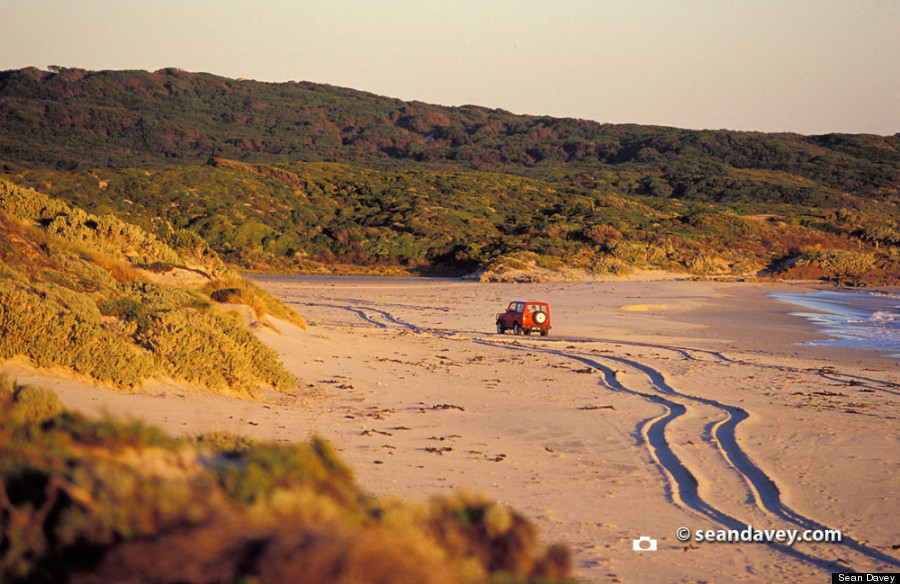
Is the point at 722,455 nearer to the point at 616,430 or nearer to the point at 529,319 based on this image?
the point at 616,430

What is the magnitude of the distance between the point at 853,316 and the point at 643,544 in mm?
28221

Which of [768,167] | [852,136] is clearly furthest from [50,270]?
[852,136]

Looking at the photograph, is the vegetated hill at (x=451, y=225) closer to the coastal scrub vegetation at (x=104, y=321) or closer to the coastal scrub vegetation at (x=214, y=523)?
the coastal scrub vegetation at (x=104, y=321)

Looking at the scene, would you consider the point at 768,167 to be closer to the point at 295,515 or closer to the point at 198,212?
the point at 198,212

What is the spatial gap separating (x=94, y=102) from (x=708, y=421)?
136085mm

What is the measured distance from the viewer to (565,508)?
679 cm

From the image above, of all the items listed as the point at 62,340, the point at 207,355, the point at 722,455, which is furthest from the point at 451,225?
the point at 722,455

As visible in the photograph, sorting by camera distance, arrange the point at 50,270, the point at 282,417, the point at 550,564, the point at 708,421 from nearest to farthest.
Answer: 1. the point at 550,564
2. the point at 282,417
3. the point at 708,421
4. the point at 50,270

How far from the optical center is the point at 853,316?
3041 cm

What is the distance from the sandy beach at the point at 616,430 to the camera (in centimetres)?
632

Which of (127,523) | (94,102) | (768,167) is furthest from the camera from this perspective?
(94,102)

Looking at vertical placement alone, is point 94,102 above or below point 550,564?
above

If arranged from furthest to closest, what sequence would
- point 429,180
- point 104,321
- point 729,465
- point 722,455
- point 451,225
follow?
point 429,180 < point 451,225 < point 104,321 < point 722,455 < point 729,465

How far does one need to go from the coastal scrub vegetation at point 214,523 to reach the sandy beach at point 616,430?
2.32 feet
